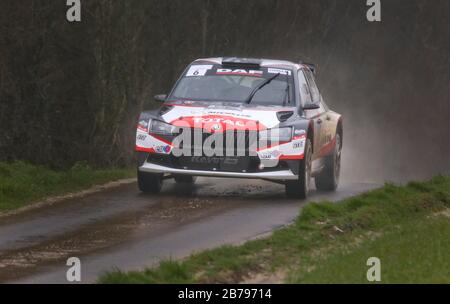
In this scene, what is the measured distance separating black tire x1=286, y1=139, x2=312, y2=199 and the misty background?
5128 mm

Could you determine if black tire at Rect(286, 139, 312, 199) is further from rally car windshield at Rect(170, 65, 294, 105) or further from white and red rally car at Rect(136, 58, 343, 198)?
rally car windshield at Rect(170, 65, 294, 105)

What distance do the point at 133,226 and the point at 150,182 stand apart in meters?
Answer: 2.90

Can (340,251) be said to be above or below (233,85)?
below

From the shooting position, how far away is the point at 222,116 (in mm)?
15812

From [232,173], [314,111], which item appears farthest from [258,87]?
[232,173]

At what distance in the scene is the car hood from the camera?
15.7 m

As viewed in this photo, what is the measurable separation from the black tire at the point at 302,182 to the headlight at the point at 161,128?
5.17 feet

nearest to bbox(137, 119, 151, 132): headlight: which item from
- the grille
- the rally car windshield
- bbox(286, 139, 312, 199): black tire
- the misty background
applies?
the grille

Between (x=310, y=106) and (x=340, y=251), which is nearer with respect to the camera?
(x=340, y=251)

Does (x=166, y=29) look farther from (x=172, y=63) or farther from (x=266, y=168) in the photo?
(x=266, y=168)

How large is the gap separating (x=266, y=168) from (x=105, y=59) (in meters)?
6.28

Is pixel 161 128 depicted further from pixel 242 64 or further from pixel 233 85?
pixel 242 64
